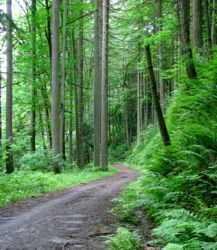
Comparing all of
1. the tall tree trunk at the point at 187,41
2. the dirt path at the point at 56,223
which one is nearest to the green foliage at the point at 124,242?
the dirt path at the point at 56,223

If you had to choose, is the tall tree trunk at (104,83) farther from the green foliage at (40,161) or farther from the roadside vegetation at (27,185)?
the roadside vegetation at (27,185)

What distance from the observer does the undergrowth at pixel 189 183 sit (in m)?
4.38

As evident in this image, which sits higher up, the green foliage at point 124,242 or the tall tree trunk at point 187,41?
the tall tree trunk at point 187,41

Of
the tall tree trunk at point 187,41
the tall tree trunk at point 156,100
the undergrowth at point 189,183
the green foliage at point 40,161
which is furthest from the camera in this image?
the green foliage at point 40,161

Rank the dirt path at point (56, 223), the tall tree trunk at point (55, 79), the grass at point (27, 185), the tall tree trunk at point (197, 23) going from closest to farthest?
1. the dirt path at point (56, 223)
2. the grass at point (27, 185)
3. the tall tree trunk at point (197, 23)
4. the tall tree trunk at point (55, 79)

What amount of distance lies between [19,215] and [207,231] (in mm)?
4623

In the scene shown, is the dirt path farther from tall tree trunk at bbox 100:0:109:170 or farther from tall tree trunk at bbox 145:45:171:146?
tall tree trunk at bbox 100:0:109:170

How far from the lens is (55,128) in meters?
17.3

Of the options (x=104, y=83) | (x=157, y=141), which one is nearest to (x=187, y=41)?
(x=157, y=141)

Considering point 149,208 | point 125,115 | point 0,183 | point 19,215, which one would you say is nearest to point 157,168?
point 149,208

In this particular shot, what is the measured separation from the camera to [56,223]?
6383mm

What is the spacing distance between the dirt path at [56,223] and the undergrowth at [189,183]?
0.65 m

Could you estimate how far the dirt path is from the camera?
513 centimetres

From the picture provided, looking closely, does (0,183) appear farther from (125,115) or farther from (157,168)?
(125,115)
